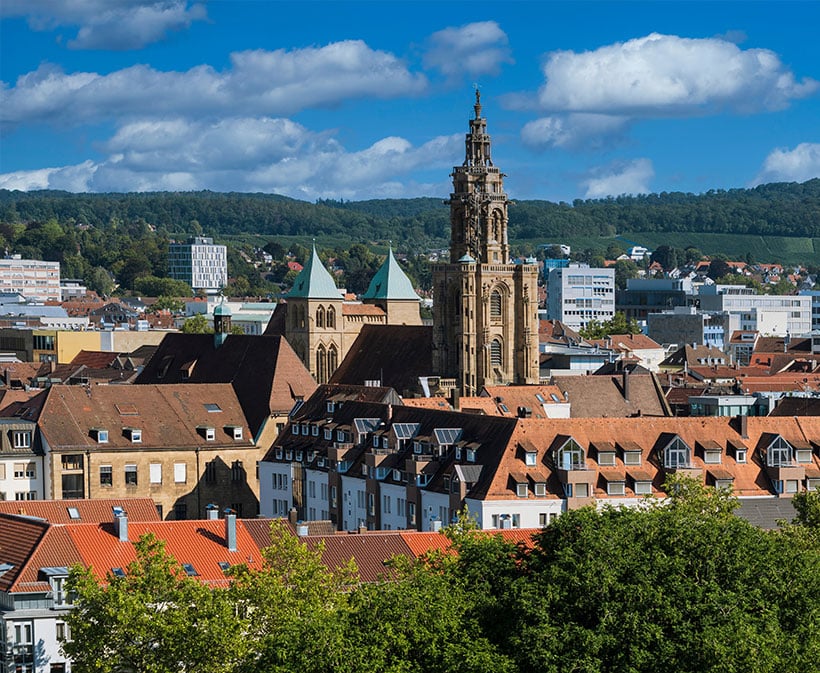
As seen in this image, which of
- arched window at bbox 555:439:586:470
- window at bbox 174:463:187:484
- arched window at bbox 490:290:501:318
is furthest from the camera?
arched window at bbox 490:290:501:318

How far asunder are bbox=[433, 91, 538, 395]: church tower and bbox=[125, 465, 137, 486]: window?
36.3 metres

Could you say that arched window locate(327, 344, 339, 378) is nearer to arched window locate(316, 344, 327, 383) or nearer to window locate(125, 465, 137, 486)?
arched window locate(316, 344, 327, 383)

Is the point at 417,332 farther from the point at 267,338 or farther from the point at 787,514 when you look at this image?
the point at 787,514

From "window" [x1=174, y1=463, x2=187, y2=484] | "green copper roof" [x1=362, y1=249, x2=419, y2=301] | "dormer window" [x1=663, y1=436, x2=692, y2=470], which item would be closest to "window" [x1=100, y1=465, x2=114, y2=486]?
"window" [x1=174, y1=463, x2=187, y2=484]

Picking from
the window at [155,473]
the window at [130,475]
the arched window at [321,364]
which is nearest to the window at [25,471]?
the window at [130,475]

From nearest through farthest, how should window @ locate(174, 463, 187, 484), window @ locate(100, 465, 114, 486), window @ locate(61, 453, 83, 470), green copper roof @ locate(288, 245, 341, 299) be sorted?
window @ locate(61, 453, 83, 470) → window @ locate(100, 465, 114, 486) → window @ locate(174, 463, 187, 484) → green copper roof @ locate(288, 245, 341, 299)

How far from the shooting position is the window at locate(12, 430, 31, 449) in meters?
109

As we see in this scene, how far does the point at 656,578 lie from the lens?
57.0 meters

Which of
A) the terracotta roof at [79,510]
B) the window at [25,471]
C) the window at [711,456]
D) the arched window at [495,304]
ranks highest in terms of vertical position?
the arched window at [495,304]

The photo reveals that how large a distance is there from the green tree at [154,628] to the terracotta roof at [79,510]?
1933 centimetres

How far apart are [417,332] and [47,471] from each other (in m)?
46.7

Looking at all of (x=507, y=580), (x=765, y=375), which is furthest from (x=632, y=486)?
(x=765, y=375)

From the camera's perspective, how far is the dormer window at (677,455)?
301 ft

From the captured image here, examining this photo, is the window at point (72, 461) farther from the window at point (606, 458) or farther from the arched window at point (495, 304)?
the arched window at point (495, 304)
